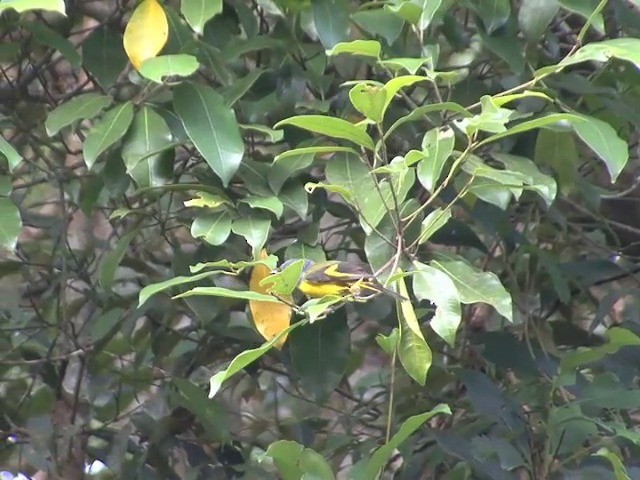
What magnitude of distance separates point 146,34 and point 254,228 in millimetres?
263

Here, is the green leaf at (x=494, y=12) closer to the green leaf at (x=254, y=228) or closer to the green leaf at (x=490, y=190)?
the green leaf at (x=490, y=190)

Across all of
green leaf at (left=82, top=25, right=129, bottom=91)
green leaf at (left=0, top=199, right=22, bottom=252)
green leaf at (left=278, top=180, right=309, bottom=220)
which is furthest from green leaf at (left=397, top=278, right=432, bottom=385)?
green leaf at (left=82, top=25, right=129, bottom=91)

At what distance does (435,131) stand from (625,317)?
0.94 m

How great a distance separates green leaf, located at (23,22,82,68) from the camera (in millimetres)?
1264

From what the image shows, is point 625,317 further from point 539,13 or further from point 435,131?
point 435,131

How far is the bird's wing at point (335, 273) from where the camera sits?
0.99m

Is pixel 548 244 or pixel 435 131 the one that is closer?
pixel 435 131

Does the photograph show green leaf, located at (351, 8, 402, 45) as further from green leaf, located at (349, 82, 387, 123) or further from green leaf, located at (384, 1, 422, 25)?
green leaf, located at (349, 82, 387, 123)

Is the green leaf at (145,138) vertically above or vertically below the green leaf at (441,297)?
above

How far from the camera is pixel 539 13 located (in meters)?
1.17

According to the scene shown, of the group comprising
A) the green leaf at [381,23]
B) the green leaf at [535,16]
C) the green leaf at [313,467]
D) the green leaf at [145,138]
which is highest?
the green leaf at [381,23]

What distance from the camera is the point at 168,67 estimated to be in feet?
3.41

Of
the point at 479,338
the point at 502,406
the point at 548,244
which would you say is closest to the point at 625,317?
the point at 548,244

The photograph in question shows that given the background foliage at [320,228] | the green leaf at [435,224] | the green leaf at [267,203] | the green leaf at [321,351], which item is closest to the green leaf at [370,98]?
the background foliage at [320,228]
